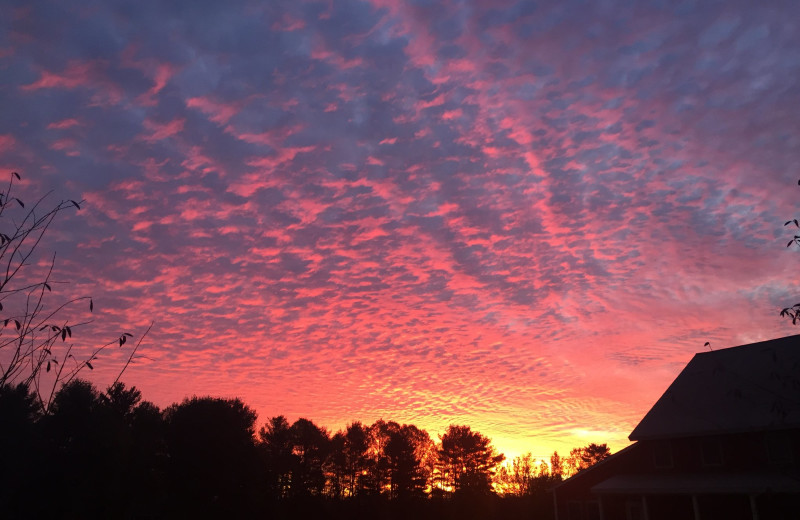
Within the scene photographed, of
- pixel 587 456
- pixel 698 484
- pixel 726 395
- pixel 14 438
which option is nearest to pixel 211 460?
pixel 14 438

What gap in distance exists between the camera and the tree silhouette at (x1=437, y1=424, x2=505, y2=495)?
247 feet

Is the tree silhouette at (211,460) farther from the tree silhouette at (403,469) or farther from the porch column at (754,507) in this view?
the porch column at (754,507)

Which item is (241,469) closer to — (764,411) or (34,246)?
(764,411)

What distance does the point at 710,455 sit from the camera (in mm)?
29344

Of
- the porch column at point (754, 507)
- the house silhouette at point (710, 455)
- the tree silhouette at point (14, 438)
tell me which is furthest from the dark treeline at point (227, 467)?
the porch column at point (754, 507)

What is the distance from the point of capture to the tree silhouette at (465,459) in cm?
7525

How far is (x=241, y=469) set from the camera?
4894cm

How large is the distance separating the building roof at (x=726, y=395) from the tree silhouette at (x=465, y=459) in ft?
150

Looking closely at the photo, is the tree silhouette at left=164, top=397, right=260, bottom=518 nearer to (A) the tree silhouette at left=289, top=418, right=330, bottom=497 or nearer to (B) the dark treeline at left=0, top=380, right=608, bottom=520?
(B) the dark treeline at left=0, top=380, right=608, bottom=520

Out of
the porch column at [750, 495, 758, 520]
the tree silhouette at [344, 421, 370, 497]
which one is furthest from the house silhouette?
the tree silhouette at [344, 421, 370, 497]

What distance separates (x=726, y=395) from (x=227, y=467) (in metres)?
37.3

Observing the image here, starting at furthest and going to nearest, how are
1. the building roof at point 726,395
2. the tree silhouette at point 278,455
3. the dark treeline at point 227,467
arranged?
1. the tree silhouette at point 278,455
2. the dark treeline at point 227,467
3. the building roof at point 726,395

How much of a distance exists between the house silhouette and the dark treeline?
769 inches

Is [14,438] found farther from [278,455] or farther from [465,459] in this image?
[465,459]
